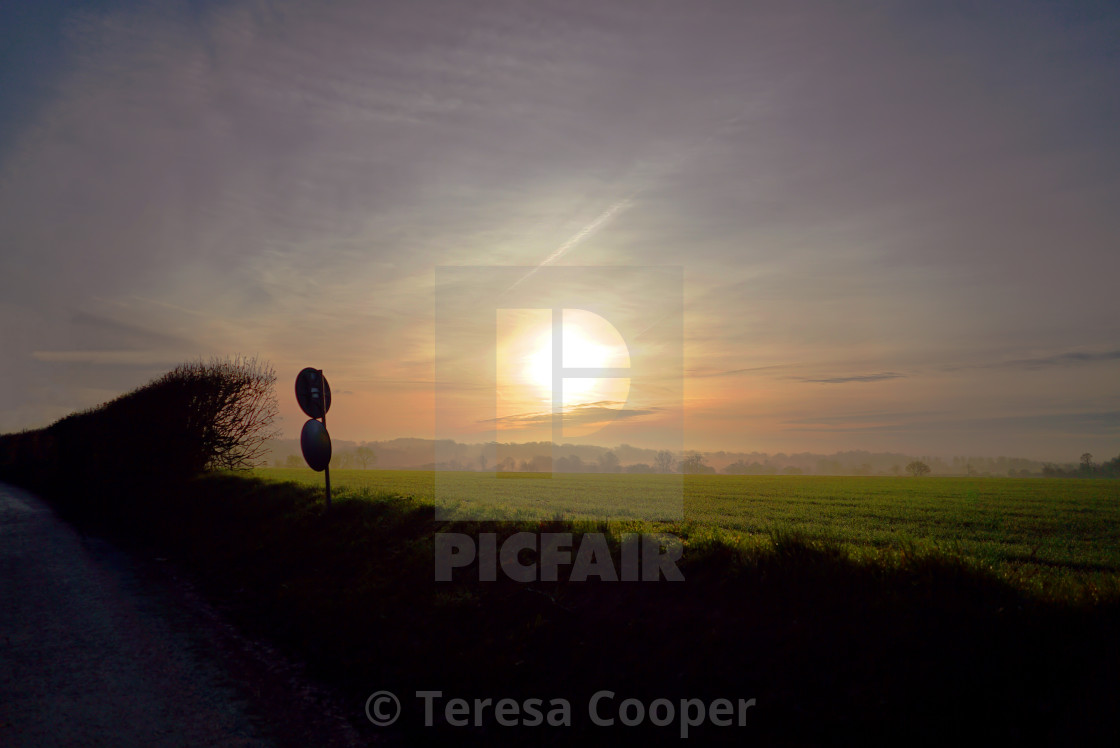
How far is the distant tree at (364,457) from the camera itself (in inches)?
5134

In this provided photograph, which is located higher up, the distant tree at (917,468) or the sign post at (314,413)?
the sign post at (314,413)

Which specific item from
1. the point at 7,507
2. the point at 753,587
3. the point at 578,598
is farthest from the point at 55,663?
the point at 7,507

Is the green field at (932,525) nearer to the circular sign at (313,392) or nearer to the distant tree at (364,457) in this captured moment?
the circular sign at (313,392)

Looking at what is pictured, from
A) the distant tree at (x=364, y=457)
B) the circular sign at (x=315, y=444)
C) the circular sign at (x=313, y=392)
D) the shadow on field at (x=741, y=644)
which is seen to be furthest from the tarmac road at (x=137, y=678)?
the distant tree at (x=364, y=457)

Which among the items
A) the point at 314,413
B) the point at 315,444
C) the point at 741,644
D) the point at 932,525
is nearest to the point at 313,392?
the point at 314,413

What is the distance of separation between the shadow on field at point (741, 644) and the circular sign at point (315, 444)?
5.01 meters

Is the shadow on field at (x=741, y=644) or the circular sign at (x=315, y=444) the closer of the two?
the shadow on field at (x=741, y=644)

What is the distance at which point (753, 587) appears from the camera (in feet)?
21.1

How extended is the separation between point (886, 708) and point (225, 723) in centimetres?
586

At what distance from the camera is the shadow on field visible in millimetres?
4444

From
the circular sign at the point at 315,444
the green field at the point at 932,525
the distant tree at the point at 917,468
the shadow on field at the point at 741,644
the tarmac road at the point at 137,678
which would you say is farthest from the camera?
the distant tree at the point at 917,468

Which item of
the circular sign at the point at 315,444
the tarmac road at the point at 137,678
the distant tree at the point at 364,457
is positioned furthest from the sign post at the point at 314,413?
the distant tree at the point at 364,457

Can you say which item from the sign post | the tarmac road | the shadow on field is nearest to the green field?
the shadow on field

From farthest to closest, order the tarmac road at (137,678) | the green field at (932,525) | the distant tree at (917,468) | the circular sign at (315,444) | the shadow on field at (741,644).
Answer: the distant tree at (917,468), the circular sign at (315,444), the green field at (932,525), the tarmac road at (137,678), the shadow on field at (741,644)
